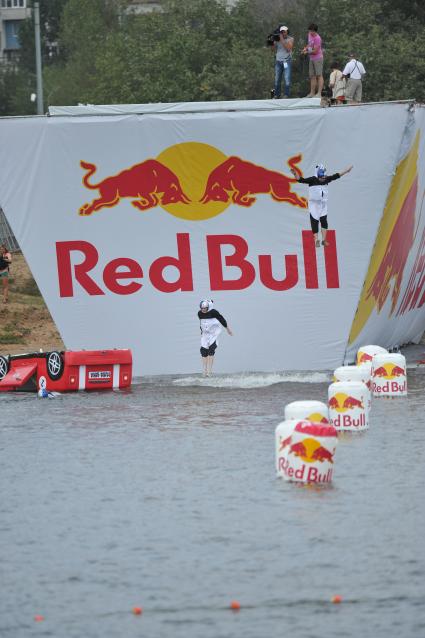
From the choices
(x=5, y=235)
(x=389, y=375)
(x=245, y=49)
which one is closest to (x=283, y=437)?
(x=389, y=375)

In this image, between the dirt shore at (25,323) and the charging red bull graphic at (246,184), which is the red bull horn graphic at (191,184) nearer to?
the charging red bull graphic at (246,184)

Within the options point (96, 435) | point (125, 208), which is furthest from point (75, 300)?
point (96, 435)

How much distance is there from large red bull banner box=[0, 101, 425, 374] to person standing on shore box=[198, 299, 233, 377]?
0.80 m

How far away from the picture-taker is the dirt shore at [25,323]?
45.7 m

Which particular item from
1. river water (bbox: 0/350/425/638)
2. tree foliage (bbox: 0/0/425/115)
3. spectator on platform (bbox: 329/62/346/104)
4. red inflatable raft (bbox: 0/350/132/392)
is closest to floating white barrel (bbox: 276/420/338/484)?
river water (bbox: 0/350/425/638)

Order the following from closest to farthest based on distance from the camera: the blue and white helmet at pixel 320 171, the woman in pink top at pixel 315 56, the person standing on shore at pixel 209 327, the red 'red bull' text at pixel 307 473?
the red 'red bull' text at pixel 307 473, the blue and white helmet at pixel 320 171, the person standing on shore at pixel 209 327, the woman in pink top at pixel 315 56

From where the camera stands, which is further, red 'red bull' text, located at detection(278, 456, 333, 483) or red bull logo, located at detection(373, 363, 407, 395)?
red bull logo, located at detection(373, 363, 407, 395)

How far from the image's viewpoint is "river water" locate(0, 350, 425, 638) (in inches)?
566

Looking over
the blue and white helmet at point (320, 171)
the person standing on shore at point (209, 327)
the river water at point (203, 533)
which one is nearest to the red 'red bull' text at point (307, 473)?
the river water at point (203, 533)

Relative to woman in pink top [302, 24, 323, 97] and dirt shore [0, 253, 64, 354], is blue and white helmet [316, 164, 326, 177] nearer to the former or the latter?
woman in pink top [302, 24, 323, 97]

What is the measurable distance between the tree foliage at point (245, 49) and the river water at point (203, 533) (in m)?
42.2

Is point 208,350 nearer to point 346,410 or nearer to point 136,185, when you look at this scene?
point 136,185

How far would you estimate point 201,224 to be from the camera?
36.1 metres

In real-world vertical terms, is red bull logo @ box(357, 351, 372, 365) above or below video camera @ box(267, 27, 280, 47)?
below
